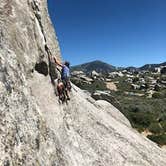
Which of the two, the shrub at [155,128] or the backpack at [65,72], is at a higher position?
the backpack at [65,72]

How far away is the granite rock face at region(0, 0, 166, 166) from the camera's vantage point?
7.48m

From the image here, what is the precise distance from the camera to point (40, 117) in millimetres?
8500

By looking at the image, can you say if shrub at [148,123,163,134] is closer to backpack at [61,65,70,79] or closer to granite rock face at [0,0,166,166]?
granite rock face at [0,0,166,166]

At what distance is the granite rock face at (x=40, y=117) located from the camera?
294 inches

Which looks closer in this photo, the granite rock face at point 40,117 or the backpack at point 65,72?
the granite rock face at point 40,117

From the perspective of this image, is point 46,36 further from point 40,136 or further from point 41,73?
point 40,136

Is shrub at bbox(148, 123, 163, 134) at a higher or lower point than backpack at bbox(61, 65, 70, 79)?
lower

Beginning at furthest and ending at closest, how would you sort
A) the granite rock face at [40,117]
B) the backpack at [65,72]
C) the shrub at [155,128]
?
the shrub at [155,128] → the backpack at [65,72] → the granite rock face at [40,117]

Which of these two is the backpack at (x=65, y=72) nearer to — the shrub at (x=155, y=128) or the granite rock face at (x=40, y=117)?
the granite rock face at (x=40, y=117)

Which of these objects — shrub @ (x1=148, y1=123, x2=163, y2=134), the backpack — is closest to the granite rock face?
the backpack

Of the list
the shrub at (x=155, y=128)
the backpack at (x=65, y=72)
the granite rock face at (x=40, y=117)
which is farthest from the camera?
the shrub at (x=155, y=128)

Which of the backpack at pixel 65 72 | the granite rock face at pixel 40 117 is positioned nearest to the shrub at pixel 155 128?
the granite rock face at pixel 40 117

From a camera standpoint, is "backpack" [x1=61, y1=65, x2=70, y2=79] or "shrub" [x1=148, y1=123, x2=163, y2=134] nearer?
"backpack" [x1=61, y1=65, x2=70, y2=79]

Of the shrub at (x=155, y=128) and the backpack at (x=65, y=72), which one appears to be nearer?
the backpack at (x=65, y=72)
